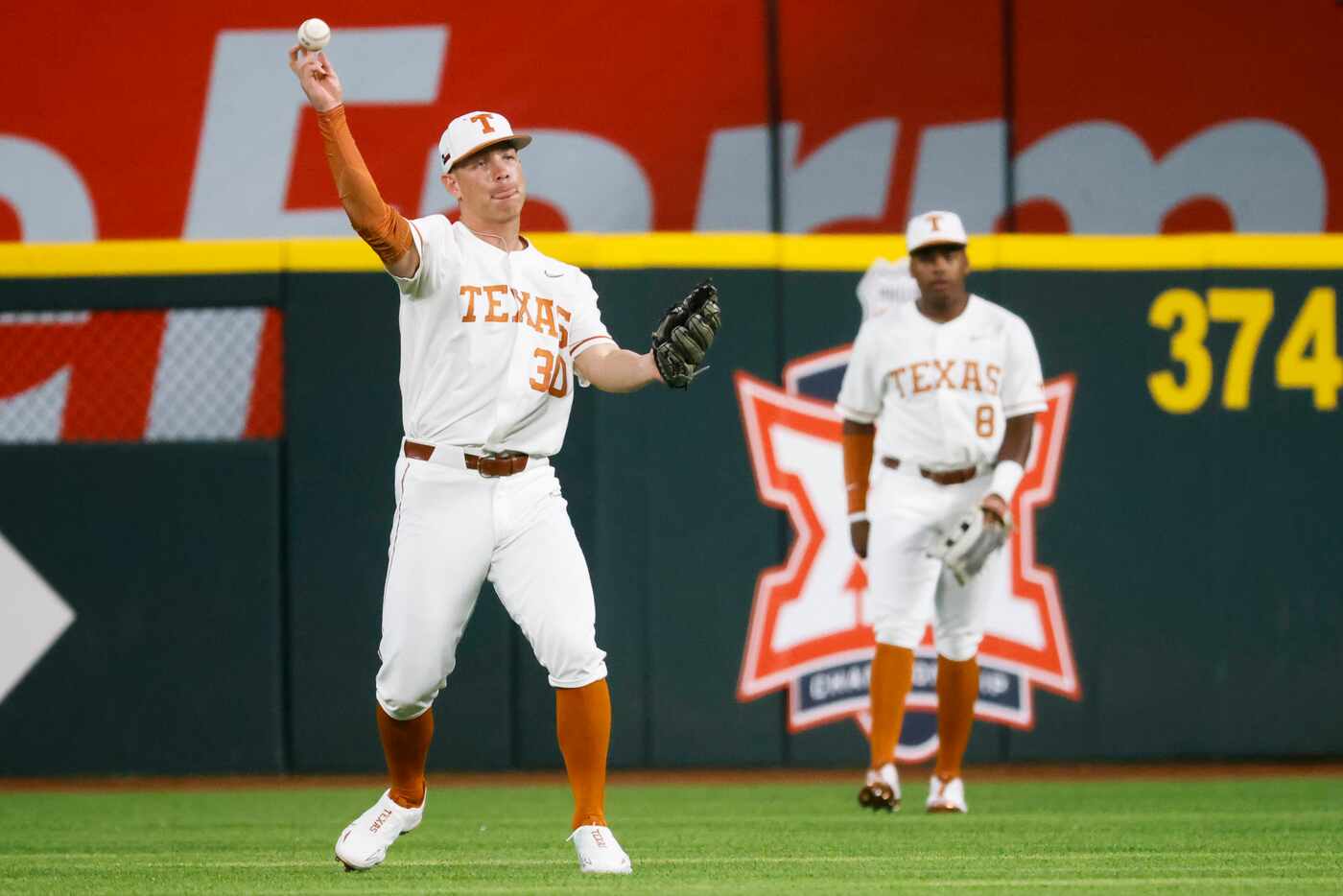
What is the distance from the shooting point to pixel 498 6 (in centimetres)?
994

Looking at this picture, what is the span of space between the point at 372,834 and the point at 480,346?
1240 mm

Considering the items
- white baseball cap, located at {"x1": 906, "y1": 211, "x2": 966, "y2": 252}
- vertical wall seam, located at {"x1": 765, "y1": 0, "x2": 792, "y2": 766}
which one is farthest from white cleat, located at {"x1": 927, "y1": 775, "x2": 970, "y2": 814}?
vertical wall seam, located at {"x1": 765, "y1": 0, "x2": 792, "y2": 766}

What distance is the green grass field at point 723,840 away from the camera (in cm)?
509

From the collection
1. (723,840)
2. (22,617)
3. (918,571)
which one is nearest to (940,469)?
(918,571)

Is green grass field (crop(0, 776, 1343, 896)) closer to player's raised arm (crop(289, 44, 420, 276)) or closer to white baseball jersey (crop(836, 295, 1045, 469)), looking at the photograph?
white baseball jersey (crop(836, 295, 1045, 469))

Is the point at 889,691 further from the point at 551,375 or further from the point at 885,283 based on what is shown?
the point at 551,375

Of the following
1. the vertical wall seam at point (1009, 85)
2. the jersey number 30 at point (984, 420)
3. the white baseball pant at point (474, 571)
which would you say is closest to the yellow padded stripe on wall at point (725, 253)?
the vertical wall seam at point (1009, 85)

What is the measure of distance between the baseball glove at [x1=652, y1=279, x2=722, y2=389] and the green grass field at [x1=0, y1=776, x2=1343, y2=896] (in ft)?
3.86

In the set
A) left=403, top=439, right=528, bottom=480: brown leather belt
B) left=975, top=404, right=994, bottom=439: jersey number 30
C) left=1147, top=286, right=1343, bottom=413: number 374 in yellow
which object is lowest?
left=403, top=439, right=528, bottom=480: brown leather belt

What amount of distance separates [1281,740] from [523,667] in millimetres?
3234

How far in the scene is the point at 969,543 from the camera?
23.2 ft

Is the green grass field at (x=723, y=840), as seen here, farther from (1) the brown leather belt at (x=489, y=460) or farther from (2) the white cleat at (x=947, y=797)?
(1) the brown leather belt at (x=489, y=460)

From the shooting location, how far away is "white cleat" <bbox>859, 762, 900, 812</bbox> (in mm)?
7168

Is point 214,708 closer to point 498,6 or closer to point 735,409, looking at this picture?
point 735,409
